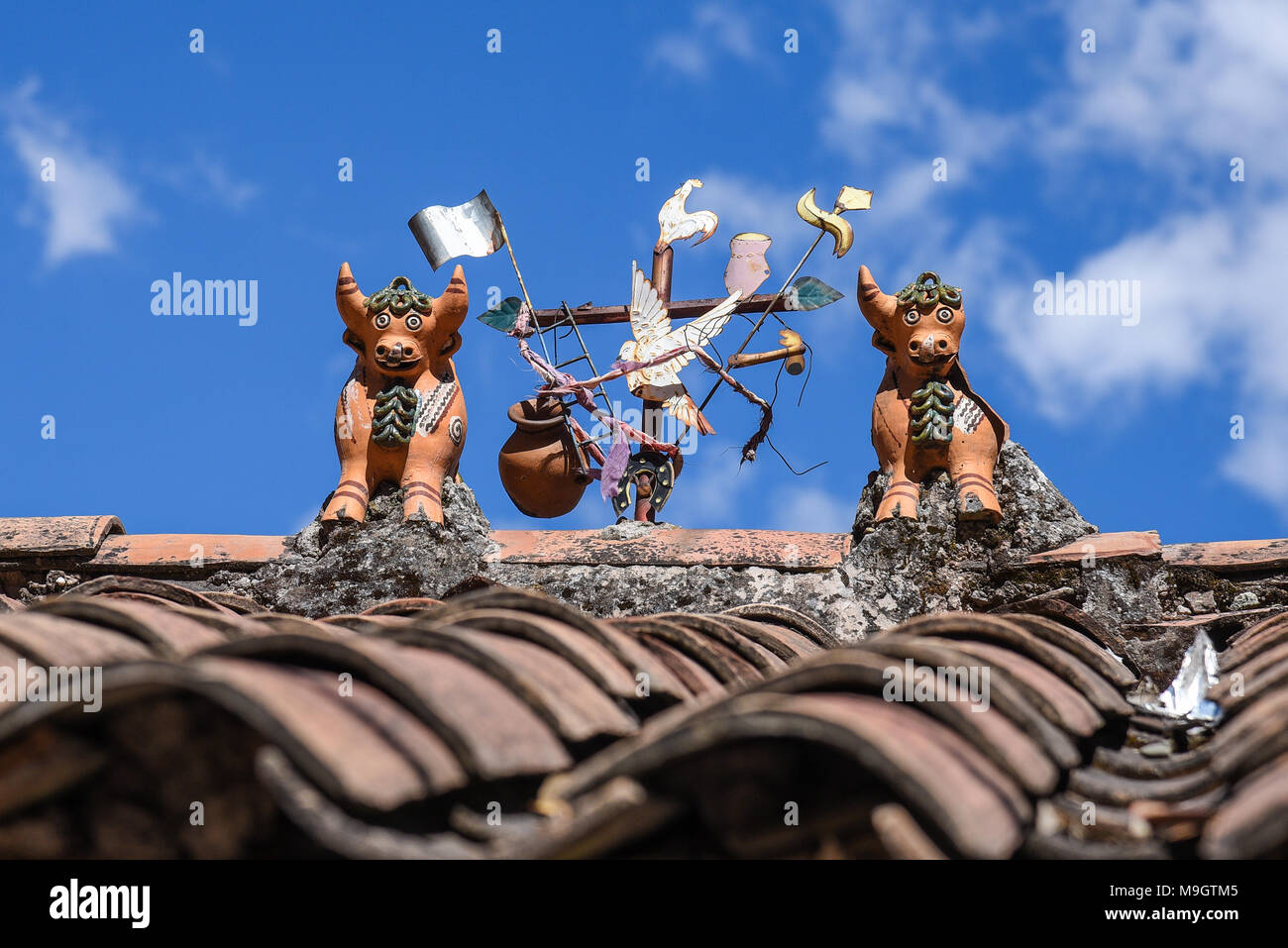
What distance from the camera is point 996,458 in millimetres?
4180

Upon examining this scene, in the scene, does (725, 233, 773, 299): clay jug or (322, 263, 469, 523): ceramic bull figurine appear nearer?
(322, 263, 469, 523): ceramic bull figurine

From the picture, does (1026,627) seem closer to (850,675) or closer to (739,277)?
(850,675)

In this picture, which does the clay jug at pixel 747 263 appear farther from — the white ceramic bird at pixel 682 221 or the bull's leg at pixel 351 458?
the bull's leg at pixel 351 458

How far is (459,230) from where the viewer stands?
17.5 feet

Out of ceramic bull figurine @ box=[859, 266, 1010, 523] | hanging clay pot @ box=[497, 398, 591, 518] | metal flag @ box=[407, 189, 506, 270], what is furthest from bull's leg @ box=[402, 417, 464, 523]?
ceramic bull figurine @ box=[859, 266, 1010, 523]

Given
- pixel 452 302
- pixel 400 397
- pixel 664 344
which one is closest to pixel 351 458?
pixel 400 397

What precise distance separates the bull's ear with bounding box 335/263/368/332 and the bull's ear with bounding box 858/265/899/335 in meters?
1.66

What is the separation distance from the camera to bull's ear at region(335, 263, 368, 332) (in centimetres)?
462

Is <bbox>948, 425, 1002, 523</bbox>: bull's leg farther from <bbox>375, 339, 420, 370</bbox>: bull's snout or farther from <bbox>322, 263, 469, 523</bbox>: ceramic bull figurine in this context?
<bbox>375, 339, 420, 370</bbox>: bull's snout

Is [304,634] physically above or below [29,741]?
above

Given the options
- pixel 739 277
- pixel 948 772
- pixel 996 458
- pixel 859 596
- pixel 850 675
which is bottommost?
pixel 948 772
